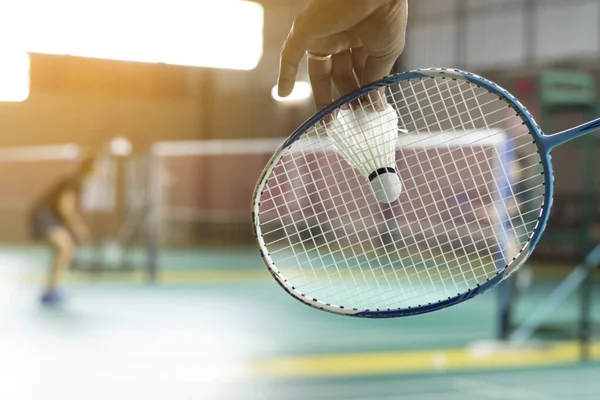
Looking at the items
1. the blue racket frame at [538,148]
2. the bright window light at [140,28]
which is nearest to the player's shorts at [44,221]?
the bright window light at [140,28]

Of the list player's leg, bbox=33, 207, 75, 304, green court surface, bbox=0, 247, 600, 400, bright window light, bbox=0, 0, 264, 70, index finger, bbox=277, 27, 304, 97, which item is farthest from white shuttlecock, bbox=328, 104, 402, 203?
bright window light, bbox=0, 0, 264, 70

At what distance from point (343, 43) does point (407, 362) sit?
4016mm

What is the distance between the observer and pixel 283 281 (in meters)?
1.76

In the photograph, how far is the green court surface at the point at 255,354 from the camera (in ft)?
14.7

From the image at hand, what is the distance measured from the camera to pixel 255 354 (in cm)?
543

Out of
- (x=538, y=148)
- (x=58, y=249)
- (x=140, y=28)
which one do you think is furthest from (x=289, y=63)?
(x=140, y=28)

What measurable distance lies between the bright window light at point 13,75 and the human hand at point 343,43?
12423mm

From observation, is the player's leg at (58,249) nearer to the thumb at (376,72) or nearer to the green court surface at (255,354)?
the green court surface at (255,354)

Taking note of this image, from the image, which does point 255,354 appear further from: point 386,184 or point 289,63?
point 289,63

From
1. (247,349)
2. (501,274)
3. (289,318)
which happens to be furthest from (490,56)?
(501,274)

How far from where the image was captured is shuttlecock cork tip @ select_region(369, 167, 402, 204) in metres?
1.65

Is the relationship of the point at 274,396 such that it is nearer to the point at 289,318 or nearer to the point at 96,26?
the point at 289,318

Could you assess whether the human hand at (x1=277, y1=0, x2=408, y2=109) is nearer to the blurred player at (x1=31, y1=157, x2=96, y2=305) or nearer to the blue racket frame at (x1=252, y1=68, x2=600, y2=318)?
the blue racket frame at (x1=252, y1=68, x2=600, y2=318)

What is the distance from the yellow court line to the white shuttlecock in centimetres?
324
